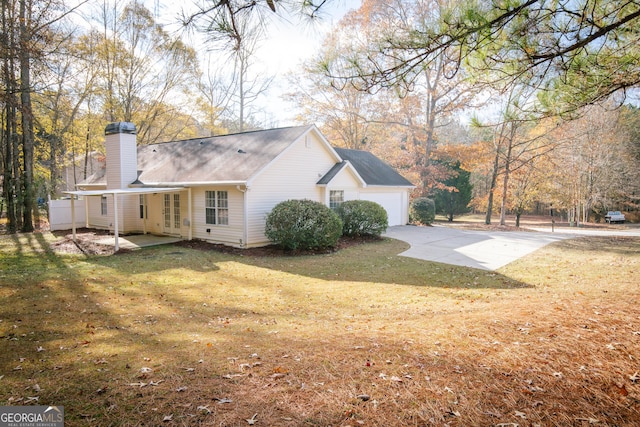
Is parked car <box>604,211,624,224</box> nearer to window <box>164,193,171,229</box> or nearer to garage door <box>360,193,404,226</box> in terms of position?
garage door <box>360,193,404,226</box>

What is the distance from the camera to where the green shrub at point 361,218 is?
601 inches

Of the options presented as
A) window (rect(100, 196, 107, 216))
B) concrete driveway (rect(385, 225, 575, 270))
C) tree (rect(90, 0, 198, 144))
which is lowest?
concrete driveway (rect(385, 225, 575, 270))

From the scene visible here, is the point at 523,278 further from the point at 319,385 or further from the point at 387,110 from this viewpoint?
the point at 387,110

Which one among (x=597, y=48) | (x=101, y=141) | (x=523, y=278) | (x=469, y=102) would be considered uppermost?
(x=469, y=102)

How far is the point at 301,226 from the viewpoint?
40.9ft

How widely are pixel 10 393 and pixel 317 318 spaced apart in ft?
12.5

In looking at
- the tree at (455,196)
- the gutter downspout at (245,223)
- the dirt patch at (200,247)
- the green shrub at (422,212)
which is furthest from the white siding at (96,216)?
the tree at (455,196)

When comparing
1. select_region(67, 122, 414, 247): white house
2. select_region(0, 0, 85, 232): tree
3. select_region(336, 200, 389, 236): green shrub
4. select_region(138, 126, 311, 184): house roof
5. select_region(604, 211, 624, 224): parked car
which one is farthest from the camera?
select_region(604, 211, 624, 224): parked car

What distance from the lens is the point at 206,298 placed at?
23.8 ft

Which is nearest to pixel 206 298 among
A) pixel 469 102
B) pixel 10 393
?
pixel 10 393

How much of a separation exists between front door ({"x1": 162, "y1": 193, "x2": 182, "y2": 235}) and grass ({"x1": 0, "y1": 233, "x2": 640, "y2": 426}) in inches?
272

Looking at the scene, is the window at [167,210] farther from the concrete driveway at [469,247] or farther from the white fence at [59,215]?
the concrete driveway at [469,247]

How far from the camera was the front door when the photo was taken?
15.5 meters

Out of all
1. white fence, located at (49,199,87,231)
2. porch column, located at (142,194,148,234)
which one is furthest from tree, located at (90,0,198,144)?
porch column, located at (142,194,148,234)
